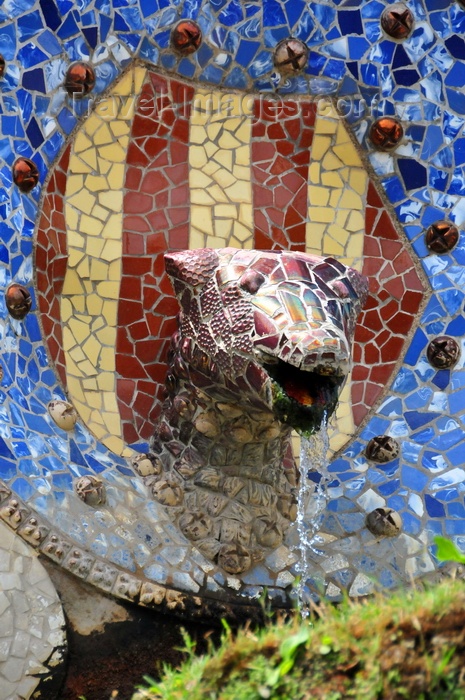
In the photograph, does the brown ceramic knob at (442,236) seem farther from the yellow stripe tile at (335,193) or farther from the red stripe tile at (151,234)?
the red stripe tile at (151,234)

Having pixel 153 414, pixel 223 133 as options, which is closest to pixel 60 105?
pixel 223 133

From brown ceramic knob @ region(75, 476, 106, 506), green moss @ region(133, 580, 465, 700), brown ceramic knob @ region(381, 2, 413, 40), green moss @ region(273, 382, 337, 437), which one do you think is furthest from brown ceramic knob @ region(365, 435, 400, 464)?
green moss @ region(133, 580, 465, 700)

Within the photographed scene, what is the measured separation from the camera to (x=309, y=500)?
7344mm

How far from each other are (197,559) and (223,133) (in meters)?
2.18

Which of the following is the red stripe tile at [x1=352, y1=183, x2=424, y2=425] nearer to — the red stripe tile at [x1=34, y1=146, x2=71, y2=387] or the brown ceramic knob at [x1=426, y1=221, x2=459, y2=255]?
the brown ceramic knob at [x1=426, y1=221, x2=459, y2=255]

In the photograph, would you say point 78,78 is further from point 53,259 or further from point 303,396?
point 303,396

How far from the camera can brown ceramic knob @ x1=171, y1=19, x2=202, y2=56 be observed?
765 centimetres

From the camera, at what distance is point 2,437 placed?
6.81 meters

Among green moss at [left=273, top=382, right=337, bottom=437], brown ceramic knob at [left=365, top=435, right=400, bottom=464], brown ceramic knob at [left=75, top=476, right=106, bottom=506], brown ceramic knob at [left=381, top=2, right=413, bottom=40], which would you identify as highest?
brown ceramic knob at [left=381, top=2, right=413, bottom=40]

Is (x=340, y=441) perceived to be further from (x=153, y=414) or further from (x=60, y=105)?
(x=60, y=105)

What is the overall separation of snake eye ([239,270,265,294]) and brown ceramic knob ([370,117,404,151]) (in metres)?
1.42

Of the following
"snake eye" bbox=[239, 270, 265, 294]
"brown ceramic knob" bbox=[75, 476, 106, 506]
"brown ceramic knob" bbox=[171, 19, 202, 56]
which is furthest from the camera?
"brown ceramic knob" bbox=[171, 19, 202, 56]

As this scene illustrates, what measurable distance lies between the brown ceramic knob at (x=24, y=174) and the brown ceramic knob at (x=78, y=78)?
431 millimetres

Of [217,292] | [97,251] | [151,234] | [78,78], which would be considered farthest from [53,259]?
[217,292]
